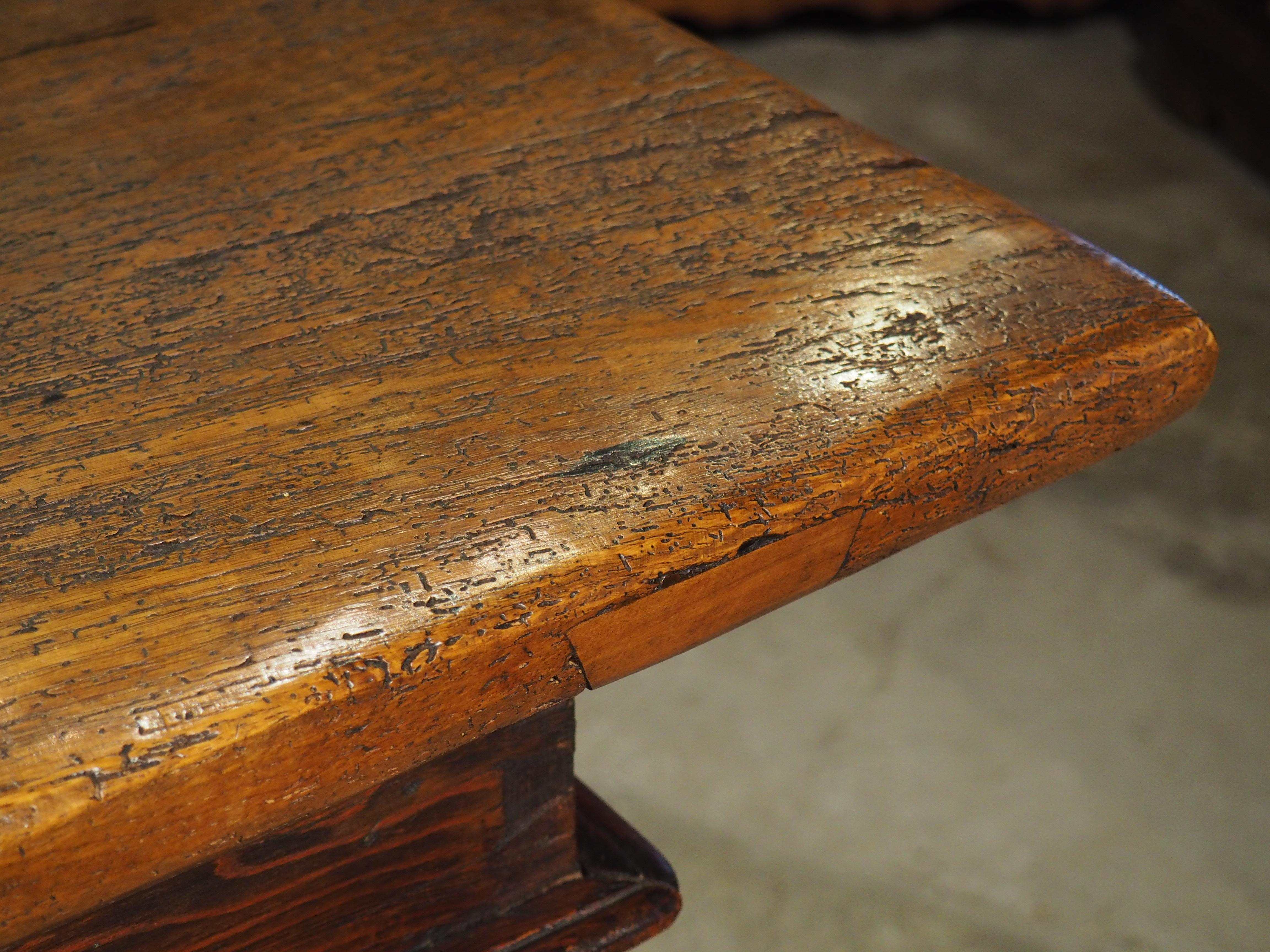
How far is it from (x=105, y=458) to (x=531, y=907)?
1.06 ft

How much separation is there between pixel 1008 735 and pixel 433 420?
1.05m

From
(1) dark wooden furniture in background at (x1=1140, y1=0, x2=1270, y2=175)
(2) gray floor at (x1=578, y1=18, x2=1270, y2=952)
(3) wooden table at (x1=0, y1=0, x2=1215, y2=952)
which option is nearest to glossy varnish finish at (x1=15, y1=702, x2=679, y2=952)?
(3) wooden table at (x1=0, y1=0, x2=1215, y2=952)

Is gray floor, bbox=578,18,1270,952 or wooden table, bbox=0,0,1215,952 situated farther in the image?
gray floor, bbox=578,18,1270,952

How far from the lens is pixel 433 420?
427 millimetres

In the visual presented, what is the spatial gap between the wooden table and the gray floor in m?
0.58

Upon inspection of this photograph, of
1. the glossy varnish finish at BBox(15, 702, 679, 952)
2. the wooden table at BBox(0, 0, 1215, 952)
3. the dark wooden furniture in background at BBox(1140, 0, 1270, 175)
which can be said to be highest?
the wooden table at BBox(0, 0, 1215, 952)

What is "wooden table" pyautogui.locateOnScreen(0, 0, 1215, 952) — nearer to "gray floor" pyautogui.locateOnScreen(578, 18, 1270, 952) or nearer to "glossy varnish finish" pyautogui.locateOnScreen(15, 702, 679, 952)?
"glossy varnish finish" pyautogui.locateOnScreen(15, 702, 679, 952)

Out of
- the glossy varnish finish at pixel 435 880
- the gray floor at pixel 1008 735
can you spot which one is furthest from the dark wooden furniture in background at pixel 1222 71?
the glossy varnish finish at pixel 435 880

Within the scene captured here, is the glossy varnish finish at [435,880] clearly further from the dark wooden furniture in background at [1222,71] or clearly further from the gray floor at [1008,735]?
the dark wooden furniture in background at [1222,71]

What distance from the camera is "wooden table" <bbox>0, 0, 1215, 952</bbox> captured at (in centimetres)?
35

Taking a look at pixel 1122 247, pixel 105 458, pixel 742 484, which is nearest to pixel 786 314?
pixel 742 484

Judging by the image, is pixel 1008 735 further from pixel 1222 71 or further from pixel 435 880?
pixel 1222 71

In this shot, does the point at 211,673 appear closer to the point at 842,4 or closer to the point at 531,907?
the point at 531,907

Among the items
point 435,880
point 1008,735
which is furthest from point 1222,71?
point 435,880
